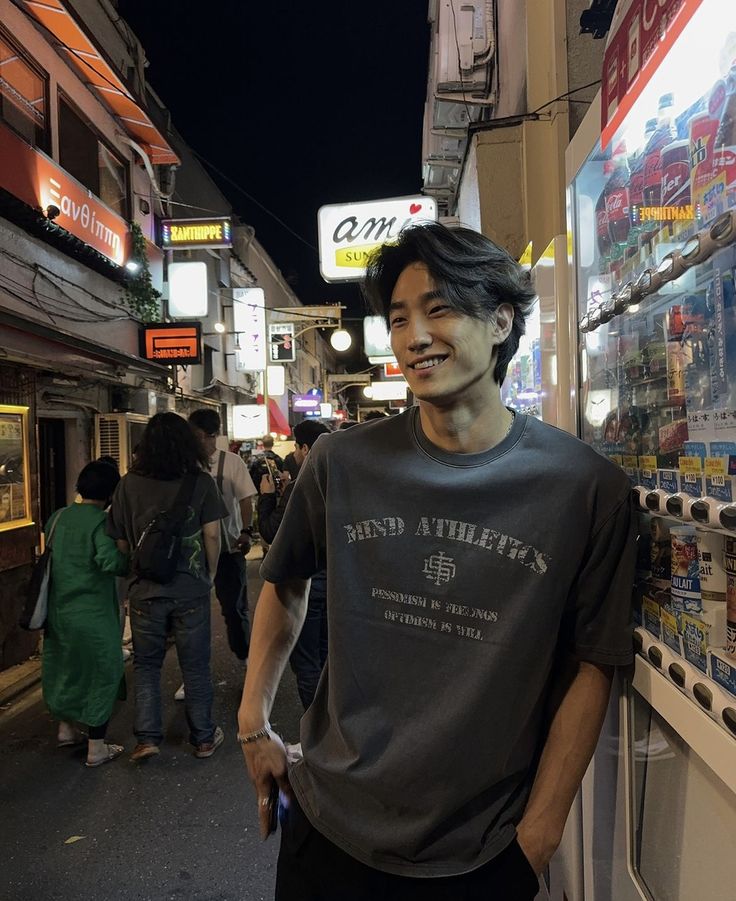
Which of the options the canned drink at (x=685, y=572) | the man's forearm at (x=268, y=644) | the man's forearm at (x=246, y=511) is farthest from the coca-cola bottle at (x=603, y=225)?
the man's forearm at (x=246, y=511)

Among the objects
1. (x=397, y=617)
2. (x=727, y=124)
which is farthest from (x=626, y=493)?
(x=727, y=124)

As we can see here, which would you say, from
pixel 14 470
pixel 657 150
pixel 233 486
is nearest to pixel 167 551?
pixel 233 486

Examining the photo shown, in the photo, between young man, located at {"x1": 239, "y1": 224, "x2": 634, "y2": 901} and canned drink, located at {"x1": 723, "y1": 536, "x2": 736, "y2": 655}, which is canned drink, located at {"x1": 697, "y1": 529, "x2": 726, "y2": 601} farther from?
young man, located at {"x1": 239, "y1": 224, "x2": 634, "y2": 901}

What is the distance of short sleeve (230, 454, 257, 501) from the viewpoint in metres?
5.24

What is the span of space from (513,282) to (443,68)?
6.20 m

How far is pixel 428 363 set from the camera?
58.4 inches

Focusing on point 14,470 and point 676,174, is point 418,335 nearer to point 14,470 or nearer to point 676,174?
point 676,174

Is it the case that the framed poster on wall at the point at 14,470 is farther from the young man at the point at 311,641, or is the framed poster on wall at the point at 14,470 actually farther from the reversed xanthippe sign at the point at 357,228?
the reversed xanthippe sign at the point at 357,228

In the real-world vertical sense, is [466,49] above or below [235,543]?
above

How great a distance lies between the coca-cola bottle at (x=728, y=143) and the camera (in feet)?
3.81

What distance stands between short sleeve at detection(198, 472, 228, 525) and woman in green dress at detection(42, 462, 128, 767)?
0.60m

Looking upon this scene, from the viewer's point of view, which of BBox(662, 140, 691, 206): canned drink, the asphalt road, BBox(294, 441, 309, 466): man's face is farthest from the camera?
BBox(294, 441, 309, 466): man's face

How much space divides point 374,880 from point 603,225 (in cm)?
206

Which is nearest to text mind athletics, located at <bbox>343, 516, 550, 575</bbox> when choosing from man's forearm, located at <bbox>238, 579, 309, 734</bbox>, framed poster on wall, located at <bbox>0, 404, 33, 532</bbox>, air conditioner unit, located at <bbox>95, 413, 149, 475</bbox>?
man's forearm, located at <bbox>238, 579, 309, 734</bbox>
